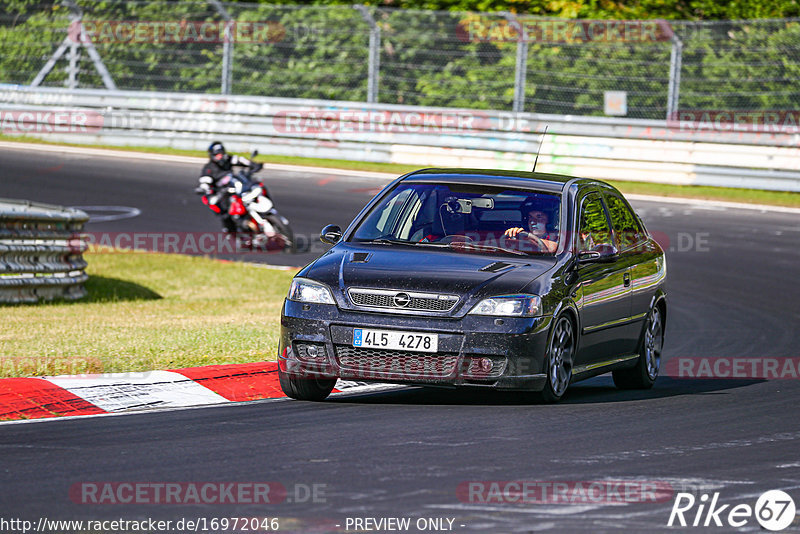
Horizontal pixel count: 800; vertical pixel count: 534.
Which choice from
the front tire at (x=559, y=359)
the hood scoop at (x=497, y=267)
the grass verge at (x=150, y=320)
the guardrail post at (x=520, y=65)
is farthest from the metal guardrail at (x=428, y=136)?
the hood scoop at (x=497, y=267)

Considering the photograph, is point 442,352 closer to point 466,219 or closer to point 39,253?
point 466,219

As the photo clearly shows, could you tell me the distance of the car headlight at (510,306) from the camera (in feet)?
26.8

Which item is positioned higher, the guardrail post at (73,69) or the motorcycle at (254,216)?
the guardrail post at (73,69)

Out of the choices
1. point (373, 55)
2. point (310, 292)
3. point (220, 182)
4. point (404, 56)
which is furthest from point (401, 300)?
point (373, 55)

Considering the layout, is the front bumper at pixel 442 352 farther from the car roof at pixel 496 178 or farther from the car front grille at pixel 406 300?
the car roof at pixel 496 178

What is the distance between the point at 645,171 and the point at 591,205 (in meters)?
15.6

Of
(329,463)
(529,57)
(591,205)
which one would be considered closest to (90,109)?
(529,57)

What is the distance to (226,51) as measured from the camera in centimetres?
2808

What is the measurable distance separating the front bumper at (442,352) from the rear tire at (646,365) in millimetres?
1915

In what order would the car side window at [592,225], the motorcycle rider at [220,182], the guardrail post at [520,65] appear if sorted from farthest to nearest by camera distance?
the guardrail post at [520,65] < the motorcycle rider at [220,182] < the car side window at [592,225]

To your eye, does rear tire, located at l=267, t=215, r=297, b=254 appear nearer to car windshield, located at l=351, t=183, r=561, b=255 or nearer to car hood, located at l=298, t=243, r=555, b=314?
car windshield, located at l=351, t=183, r=561, b=255

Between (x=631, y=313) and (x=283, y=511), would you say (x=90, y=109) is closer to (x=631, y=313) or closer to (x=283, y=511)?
(x=631, y=313)

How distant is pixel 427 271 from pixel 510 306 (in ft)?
1.83

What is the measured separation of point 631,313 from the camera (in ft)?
32.5
